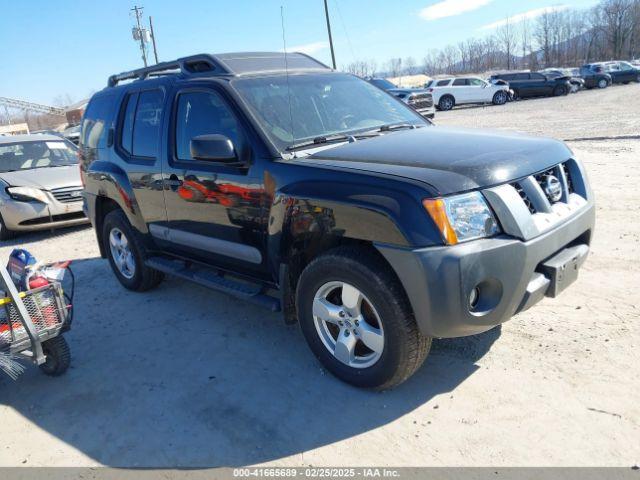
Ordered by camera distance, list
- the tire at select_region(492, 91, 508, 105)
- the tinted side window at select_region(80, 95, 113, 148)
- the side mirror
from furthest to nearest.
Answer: the tire at select_region(492, 91, 508, 105) < the tinted side window at select_region(80, 95, 113, 148) < the side mirror

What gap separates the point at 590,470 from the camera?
2.46 meters

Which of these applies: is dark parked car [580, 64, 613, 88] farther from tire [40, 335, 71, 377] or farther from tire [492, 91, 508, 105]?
tire [40, 335, 71, 377]

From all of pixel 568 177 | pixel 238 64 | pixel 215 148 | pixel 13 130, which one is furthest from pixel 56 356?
pixel 13 130

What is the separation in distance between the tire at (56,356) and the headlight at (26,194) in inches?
205

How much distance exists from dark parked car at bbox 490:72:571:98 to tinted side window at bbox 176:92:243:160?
30856 mm

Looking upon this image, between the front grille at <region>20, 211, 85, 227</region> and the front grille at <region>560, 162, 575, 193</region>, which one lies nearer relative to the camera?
the front grille at <region>560, 162, 575, 193</region>

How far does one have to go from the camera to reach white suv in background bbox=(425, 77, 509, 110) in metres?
29.8

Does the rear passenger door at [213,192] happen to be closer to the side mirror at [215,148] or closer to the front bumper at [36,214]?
the side mirror at [215,148]

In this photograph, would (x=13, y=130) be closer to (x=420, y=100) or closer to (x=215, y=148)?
(x=420, y=100)

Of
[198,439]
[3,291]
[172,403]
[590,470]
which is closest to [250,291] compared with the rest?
[172,403]

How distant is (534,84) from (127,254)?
31.7m

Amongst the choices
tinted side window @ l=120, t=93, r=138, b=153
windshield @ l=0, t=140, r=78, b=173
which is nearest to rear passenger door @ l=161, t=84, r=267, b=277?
tinted side window @ l=120, t=93, r=138, b=153

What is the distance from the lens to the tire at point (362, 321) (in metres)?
2.91

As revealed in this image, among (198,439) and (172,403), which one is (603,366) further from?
(172,403)
